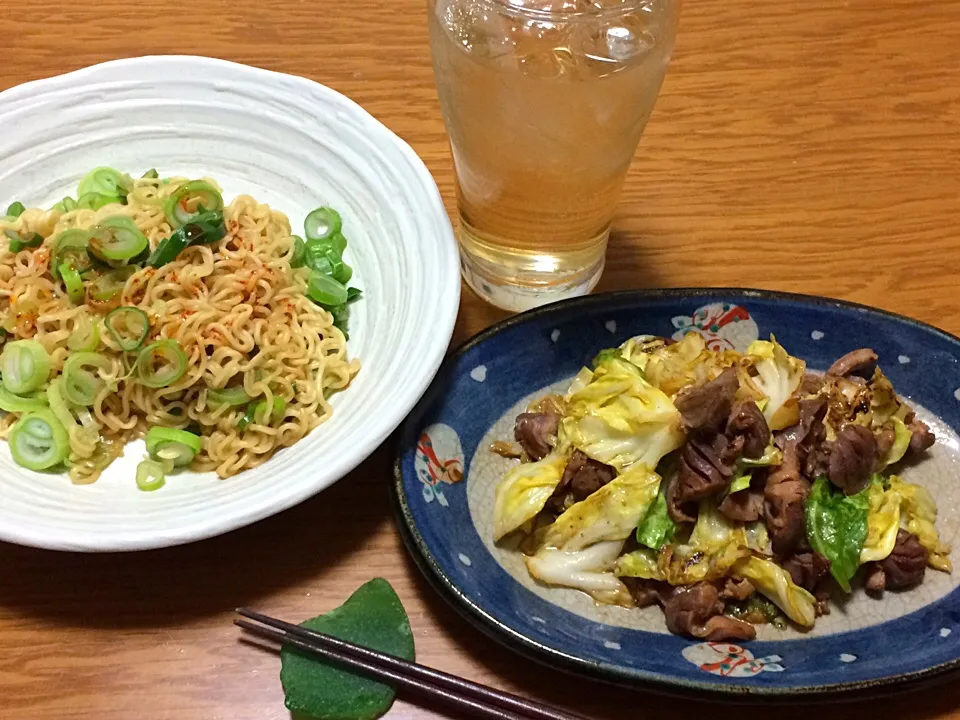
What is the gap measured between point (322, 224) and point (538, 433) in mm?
682

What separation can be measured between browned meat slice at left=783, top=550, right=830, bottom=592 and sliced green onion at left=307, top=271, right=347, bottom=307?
0.99 meters

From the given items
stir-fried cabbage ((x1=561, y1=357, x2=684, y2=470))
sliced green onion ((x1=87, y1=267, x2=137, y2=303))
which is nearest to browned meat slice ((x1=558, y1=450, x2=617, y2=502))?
stir-fried cabbage ((x1=561, y1=357, x2=684, y2=470))

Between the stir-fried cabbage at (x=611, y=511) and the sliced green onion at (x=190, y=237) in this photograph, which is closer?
the stir-fried cabbage at (x=611, y=511)

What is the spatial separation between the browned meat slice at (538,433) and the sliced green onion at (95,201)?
102 cm

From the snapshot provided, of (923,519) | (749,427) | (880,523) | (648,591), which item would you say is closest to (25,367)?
(648,591)

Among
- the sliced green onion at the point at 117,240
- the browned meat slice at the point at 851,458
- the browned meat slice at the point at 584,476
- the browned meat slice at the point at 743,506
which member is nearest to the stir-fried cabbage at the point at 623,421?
the browned meat slice at the point at 584,476

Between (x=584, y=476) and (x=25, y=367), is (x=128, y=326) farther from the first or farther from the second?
(x=584, y=476)

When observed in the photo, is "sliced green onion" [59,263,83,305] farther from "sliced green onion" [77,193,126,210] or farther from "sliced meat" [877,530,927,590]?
"sliced meat" [877,530,927,590]

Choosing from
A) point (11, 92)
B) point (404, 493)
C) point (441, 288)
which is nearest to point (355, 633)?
point (404, 493)

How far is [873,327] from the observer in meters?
1.63

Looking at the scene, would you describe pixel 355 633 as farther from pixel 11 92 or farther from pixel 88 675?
pixel 11 92

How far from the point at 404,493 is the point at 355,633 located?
0.24 m

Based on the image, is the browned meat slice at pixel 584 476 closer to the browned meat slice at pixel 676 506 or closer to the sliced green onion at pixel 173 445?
the browned meat slice at pixel 676 506

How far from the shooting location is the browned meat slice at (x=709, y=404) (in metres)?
1.33
